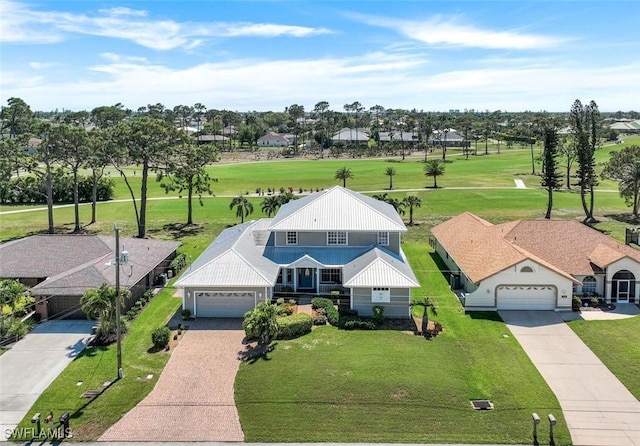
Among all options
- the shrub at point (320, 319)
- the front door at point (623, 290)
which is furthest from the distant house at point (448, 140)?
the shrub at point (320, 319)

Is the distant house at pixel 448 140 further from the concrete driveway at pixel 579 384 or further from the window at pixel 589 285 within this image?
the concrete driveway at pixel 579 384

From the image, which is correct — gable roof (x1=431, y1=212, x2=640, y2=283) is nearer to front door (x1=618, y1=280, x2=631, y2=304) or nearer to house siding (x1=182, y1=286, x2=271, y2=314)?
front door (x1=618, y1=280, x2=631, y2=304)

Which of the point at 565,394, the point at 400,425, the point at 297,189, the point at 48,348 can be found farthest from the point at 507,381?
the point at 297,189

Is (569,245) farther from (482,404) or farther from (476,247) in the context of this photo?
(482,404)

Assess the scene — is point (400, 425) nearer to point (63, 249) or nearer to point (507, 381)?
point (507, 381)

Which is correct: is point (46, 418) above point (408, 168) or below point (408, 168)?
below

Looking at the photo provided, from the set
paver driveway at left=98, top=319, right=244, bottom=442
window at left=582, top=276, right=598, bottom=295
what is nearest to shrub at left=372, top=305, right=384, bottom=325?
paver driveway at left=98, top=319, right=244, bottom=442
